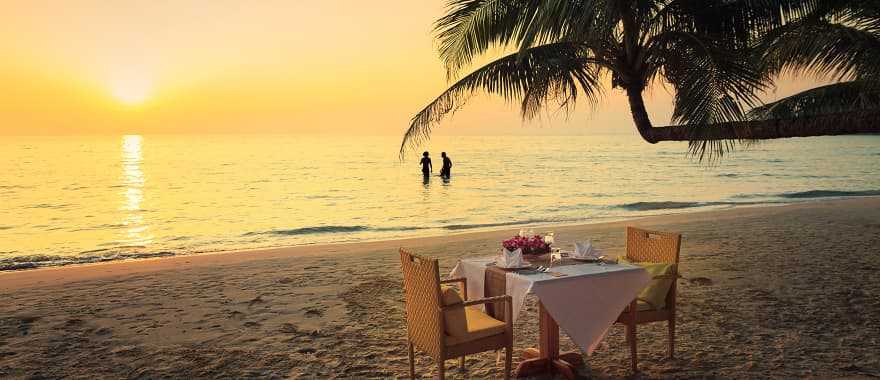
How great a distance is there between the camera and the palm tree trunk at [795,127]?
15.2 feet

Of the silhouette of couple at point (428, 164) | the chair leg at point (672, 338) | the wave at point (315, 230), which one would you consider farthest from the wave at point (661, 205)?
the chair leg at point (672, 338)

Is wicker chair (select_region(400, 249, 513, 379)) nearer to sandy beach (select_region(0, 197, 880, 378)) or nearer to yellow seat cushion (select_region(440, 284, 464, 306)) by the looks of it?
yellow seat cushion (select_region(440, 284, 464, 306))

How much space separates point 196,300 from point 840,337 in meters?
5.97

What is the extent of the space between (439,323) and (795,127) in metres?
3.33

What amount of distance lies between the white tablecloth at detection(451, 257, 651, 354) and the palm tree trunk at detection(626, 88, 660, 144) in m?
1.99

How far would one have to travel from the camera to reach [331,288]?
7.23m

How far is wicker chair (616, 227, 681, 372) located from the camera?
13.9ft

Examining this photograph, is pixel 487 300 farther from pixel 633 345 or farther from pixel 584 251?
pixel 633 345

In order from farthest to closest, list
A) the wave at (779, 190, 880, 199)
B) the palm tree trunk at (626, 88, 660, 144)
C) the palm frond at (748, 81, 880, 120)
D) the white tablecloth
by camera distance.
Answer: the wave at (779, 190, 880, 199) < the palm frond at (748, 81, 880, 120) < the palm tree trunk at (626, 88, 660, 144) < the white tablecloth

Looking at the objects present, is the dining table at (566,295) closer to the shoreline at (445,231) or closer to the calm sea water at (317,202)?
the shoreline at (445,231)

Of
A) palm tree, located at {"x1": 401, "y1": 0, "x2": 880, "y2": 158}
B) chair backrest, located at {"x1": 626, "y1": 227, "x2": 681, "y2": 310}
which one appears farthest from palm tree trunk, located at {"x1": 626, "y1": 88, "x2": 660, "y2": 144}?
chair backrest, located at {"x1": 626, "y1": 227, "x2": 681, "y2": 310}

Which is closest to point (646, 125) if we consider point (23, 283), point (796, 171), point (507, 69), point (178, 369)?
point (507, 69)

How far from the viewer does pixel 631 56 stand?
541 cm

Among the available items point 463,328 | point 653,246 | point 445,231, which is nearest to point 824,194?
point 445,231
